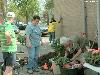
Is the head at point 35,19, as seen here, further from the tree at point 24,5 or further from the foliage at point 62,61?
the tree at point 24,5

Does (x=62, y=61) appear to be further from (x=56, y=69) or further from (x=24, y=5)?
(x=24, y=5)

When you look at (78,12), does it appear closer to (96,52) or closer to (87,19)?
(87,19)

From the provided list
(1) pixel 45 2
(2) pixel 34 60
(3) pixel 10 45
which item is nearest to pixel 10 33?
(3) pixel 10 45

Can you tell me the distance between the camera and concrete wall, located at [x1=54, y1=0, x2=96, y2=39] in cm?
1369

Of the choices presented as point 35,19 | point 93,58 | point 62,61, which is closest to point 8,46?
point 62,61

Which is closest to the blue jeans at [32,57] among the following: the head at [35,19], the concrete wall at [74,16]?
the head at [35,19]

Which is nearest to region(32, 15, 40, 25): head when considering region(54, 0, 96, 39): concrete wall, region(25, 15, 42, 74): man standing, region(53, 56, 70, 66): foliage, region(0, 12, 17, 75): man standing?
region(25, 15, 42, 74): man standing

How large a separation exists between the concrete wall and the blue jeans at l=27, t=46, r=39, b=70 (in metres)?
2.62

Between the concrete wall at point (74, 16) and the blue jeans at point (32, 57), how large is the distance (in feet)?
8.59

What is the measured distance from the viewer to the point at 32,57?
1173 centimetres

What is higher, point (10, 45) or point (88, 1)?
point (88, 1)

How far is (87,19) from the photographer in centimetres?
1407

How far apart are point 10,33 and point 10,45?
30 centimetres

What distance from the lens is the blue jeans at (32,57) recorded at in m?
11.7
